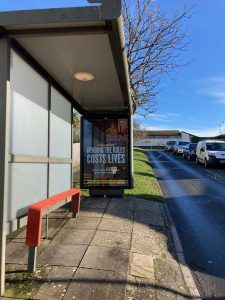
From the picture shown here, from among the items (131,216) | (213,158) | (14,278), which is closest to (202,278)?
(14,278)

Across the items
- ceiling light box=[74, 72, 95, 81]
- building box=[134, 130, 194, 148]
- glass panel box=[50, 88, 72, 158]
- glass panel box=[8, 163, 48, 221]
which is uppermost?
building box=[134, 130, 194, 148]

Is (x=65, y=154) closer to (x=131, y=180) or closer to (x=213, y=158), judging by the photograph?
(x=131, y=180)

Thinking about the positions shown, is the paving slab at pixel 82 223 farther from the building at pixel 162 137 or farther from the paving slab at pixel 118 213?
the building at pixel 162 137

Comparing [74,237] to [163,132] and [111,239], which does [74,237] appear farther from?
[163,132]

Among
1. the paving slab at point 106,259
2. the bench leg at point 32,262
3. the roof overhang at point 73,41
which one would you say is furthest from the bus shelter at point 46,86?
the paving slab at point 106,259

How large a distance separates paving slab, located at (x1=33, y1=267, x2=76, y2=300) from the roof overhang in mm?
2865

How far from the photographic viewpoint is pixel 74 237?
6.27 m

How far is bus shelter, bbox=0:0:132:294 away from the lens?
412cm

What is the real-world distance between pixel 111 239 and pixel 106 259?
102cm

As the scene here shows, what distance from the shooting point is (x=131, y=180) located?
33.5 ft

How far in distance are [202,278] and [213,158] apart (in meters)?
19.8

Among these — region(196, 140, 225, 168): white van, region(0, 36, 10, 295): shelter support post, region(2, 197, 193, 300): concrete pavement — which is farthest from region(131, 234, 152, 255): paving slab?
region(196, 140, 225, 168): white van

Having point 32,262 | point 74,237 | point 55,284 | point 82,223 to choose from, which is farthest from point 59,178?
point 55,284

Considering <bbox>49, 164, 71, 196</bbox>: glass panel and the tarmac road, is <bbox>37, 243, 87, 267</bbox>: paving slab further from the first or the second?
the tarmac road
